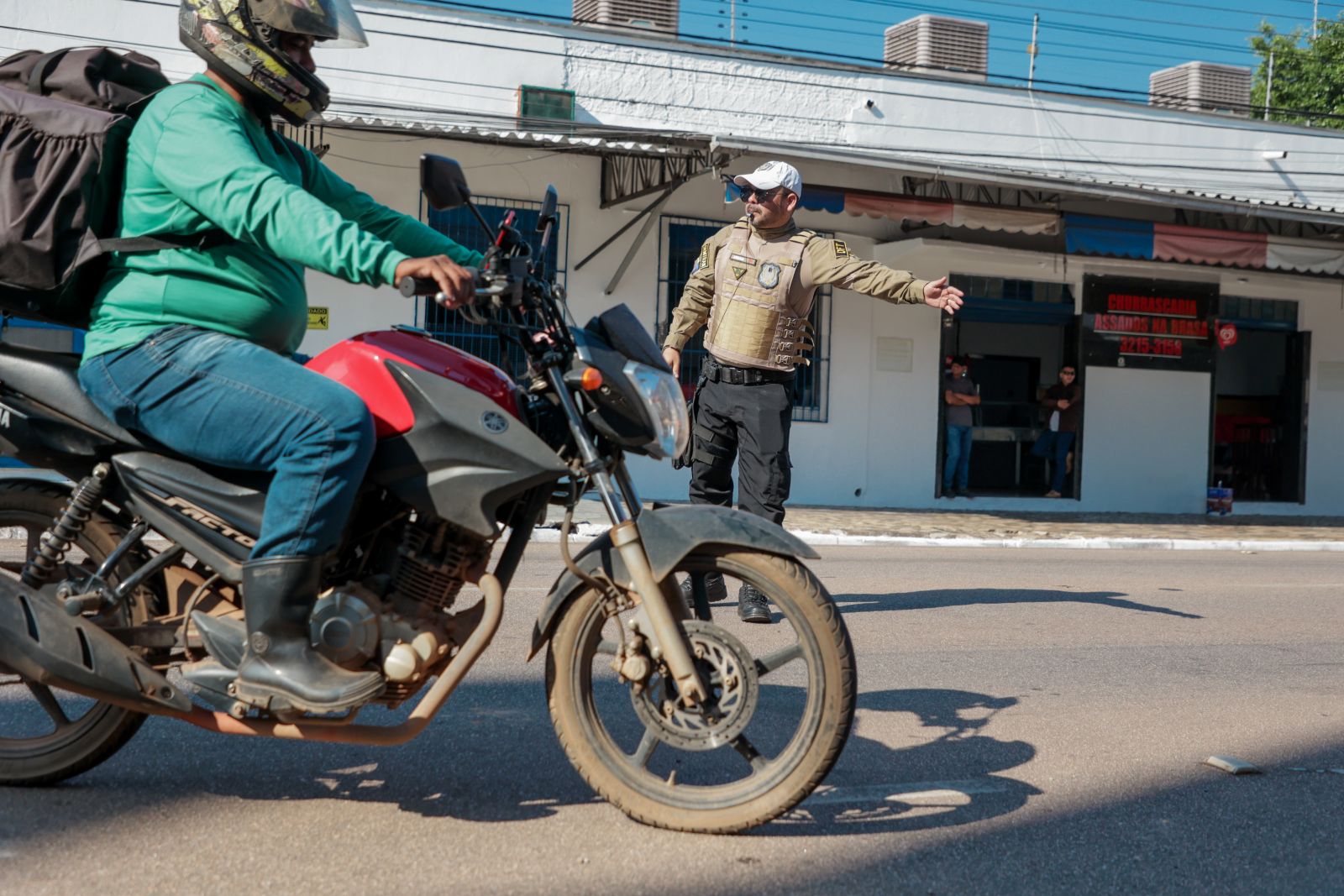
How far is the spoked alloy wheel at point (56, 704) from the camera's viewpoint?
3.33 meters

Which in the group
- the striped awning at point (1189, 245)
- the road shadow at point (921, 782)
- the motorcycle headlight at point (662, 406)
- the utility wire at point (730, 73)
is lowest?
the road shadow at point (921, 782)

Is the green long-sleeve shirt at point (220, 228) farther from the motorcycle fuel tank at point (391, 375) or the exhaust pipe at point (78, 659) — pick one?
the exhaust pipe at point (78, 659)

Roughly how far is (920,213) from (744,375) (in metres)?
9.08

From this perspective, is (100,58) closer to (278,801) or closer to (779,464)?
(278,801)

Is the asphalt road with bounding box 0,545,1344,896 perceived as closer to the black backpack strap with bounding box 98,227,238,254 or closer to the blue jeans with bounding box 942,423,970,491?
the black backpack strap with bounding box 98,227,238,254

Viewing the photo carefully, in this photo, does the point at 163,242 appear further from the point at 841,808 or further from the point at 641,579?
the point at 841,808

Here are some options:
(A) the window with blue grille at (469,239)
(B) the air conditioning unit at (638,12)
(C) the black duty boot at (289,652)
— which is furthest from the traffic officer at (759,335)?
(B) the air conditioning unit at (638,12)

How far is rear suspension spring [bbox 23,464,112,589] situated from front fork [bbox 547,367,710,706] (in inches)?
44.7

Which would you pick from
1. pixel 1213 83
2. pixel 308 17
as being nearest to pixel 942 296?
pixel 308 17

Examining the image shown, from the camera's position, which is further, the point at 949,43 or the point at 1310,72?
the point at 1310,72

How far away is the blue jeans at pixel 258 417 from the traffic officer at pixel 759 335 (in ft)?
11.2

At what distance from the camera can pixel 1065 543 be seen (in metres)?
13.3

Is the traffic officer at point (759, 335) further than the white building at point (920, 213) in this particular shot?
No

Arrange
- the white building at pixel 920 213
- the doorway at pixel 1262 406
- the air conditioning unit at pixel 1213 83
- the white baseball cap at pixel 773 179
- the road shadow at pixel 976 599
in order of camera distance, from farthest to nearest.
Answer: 1. the air conditioning unit at pixel 1213 83
2. the doorway at pixel 1262 406
3. the white building at pixel 920 213
4. the road shadow at pixel 976 599
5. the white baseball cap at pixel 773 179
